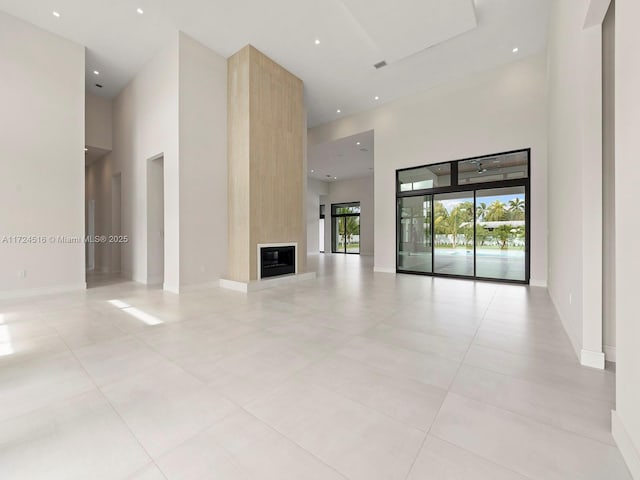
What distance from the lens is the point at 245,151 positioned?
571cm

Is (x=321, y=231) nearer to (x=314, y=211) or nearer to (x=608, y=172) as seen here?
(x=314, y=211)

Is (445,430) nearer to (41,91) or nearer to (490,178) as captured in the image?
(490,178)

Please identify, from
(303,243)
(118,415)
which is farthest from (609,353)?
(303,243)

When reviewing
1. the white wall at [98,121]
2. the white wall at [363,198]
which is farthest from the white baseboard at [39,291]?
the white wall at [363,198]

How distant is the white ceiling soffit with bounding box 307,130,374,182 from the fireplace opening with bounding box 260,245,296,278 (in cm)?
473

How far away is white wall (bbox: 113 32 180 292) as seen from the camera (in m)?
5.44

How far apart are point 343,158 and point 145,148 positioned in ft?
25.3

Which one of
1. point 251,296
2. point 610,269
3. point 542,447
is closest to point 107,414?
point 542,447

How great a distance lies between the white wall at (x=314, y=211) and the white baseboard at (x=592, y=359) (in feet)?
47.3

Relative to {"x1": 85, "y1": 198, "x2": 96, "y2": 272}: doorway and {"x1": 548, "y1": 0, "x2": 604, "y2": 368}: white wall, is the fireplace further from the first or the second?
{"x1": 85, "y1": 198, "x2": 96, "y2": 272}: doorway

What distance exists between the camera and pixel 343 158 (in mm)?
11984

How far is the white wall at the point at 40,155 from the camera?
486cm

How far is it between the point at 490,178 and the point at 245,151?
5567 millimetres
